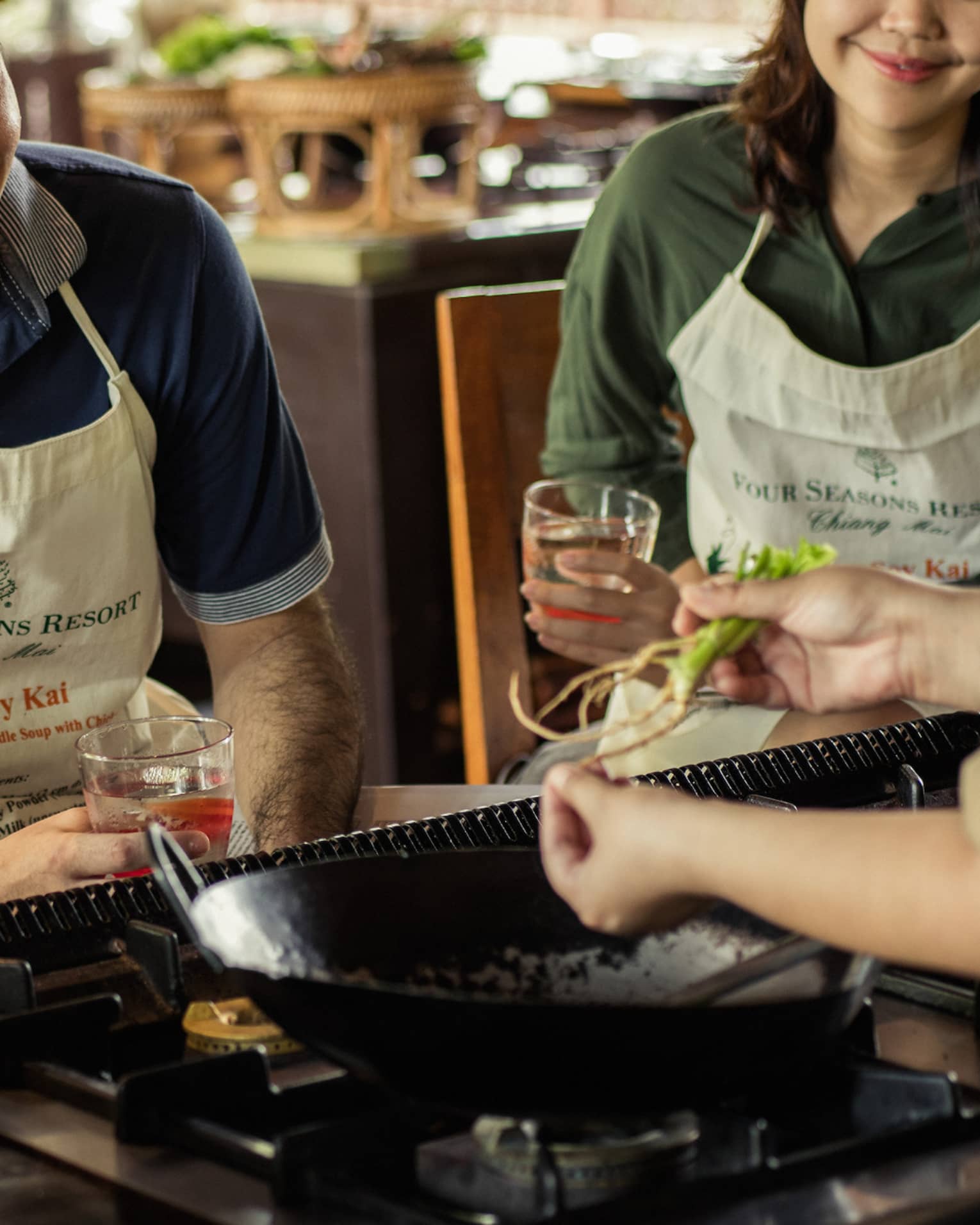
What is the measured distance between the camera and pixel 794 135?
188cm

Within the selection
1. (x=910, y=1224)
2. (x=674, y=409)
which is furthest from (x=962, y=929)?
(x=674, y=409)

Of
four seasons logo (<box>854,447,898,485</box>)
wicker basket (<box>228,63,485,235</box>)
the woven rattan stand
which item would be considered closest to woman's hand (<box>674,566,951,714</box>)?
four seasons logo (<box>854,447,898,485</box>)

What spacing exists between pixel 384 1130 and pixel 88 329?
944mm

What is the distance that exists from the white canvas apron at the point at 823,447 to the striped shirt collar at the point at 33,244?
0.71 m

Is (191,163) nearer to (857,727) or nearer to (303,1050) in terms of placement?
(857,727)

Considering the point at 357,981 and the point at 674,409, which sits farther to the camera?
the point at 674,409

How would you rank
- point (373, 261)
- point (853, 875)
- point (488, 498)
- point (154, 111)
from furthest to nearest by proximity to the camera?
point (154, 111), point (373, 261), point (488, 498), point (853, 875)

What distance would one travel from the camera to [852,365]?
189cm

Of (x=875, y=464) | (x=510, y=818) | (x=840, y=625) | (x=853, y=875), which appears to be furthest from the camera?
(x=875, y=464)

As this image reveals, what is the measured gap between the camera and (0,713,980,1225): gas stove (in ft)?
2.43

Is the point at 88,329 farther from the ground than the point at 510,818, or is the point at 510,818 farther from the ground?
the point at 88,329

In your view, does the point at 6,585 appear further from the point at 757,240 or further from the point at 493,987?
the point at 757,240

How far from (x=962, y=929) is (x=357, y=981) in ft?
0.84

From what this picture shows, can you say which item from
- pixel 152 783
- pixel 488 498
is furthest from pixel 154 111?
pixel 152 783
